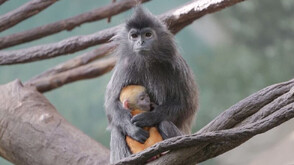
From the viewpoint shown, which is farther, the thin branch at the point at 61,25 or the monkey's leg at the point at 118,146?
the thin branch at the point at 61,25

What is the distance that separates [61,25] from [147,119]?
6.62 feet

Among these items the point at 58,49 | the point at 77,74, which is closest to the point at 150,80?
the point at 58,49

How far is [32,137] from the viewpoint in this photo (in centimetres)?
390

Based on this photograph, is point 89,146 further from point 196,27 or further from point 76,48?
point 196,27

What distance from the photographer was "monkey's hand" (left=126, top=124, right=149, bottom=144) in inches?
117

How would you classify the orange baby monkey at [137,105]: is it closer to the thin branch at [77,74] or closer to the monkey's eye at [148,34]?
the monkey's eye at [148,34]

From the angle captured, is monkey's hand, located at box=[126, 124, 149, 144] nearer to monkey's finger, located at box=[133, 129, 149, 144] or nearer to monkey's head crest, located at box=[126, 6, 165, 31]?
monkey's finger, located at box=[133, 129, 149, 144]

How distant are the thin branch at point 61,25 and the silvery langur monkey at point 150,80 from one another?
120 cm

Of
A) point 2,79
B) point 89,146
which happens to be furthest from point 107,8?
point 2,79

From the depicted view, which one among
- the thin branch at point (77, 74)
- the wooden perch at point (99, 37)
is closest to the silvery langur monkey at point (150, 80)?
the wooden perch at point (99, 37)

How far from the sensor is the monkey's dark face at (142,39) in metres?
3.19

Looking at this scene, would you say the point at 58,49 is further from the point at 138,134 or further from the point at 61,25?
the point at 138,134

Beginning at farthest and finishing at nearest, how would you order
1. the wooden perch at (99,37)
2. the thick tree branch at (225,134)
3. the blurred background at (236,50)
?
the blurred background at (236,50) < the wooden perch at (99,37) < the thick tree branch at (225,134)

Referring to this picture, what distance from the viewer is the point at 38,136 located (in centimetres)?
390
